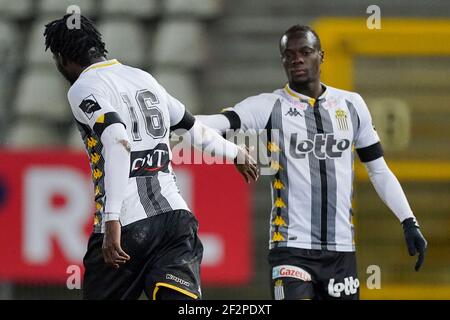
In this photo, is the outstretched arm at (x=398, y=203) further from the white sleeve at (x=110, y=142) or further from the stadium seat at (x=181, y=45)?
the stadium seat at (x=181, y=45)

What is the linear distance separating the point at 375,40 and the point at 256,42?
101 centimetres

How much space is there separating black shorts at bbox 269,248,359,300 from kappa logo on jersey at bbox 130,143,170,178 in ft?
3.13

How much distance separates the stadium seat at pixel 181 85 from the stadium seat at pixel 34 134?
97 centimetres

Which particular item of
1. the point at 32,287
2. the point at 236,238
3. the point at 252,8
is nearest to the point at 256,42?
the point at 252,8

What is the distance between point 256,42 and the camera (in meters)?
8.85

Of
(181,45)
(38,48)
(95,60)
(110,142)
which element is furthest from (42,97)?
(110,142)

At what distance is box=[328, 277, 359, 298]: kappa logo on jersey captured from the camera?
4973 millimetres

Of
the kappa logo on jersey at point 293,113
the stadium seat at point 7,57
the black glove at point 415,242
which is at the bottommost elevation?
the black glove at point 415,242

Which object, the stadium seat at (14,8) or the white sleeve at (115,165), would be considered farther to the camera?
the stadium seat at (14,8)

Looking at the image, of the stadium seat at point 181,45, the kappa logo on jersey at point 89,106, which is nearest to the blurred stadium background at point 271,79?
the stadium seat at point 181,45

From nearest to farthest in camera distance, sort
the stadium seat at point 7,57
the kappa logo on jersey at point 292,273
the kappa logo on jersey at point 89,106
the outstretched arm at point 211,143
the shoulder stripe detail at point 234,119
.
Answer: the kappa logo on jersey at point 89,106, the outstretched arm at point 211,143, the kappa logo on jersey at point 292,273, the shoulder stripe detail at point 234,119, the stadium seat at point 7,57

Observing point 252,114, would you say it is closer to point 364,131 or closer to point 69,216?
point 364,131

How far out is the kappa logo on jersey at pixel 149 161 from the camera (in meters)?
4.25

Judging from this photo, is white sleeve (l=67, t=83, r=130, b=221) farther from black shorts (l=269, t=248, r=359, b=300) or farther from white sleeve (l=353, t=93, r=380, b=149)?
white sleeve (l=353, t=93, r=380, b=149)
